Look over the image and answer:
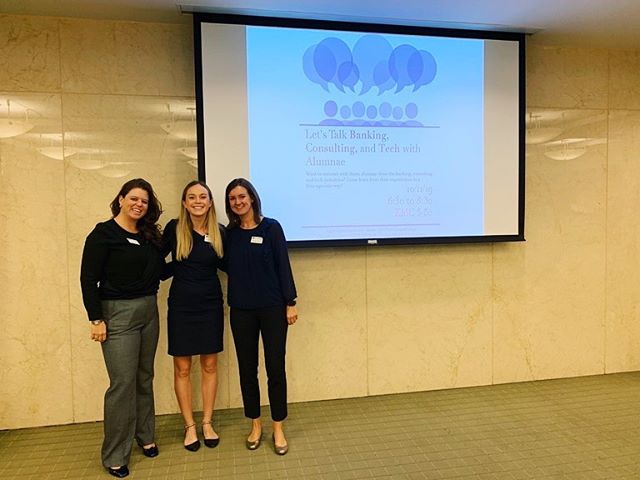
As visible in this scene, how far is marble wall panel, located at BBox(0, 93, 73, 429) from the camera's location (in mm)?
3160

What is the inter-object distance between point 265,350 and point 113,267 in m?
0.95

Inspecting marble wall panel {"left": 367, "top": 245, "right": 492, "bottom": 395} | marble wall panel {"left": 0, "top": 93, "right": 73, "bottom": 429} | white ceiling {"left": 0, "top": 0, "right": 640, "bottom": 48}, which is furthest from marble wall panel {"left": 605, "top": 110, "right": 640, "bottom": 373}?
marble wall panel {"left": 0, "top": 93, "right": 73, "bottom": 429}

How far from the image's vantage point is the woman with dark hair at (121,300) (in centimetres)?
256

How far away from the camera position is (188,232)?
9.29 feet

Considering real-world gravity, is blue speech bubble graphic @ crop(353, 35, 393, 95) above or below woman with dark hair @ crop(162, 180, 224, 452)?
above

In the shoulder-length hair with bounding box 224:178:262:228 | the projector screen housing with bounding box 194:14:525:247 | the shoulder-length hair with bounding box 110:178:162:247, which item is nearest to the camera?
the shoulder-length hair with bounding box 110:178:162:247

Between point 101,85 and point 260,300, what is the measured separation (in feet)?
5.87

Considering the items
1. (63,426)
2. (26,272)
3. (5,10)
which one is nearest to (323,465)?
(63,426)

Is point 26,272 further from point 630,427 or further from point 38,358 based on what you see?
point 630,427

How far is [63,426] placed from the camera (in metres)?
3.26

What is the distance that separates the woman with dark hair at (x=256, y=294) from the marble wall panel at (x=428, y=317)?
3.20 feet

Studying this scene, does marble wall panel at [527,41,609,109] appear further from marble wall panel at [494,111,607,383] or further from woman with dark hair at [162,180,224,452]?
woman with dark hair at [162,180,224,452]

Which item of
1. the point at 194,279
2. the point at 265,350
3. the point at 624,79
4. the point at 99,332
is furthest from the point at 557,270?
the point at 99,332

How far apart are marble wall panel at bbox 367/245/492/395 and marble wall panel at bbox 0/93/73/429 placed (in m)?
2.12
